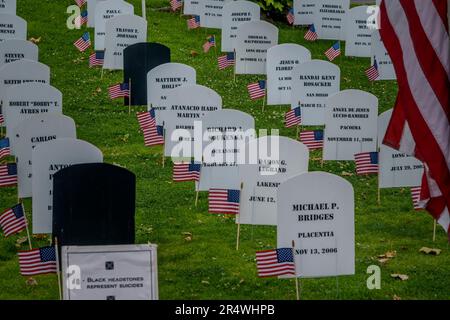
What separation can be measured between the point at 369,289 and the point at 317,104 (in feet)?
22.3

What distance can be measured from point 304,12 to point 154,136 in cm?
1043

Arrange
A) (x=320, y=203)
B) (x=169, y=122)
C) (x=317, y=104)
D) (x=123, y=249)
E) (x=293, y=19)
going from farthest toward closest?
(x=293, y=19) < (x=317, y=104) < (x=169, y=122) < (x=320, y=203) < (x=123, y=249)

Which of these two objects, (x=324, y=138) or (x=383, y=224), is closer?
(x=383, y=224)

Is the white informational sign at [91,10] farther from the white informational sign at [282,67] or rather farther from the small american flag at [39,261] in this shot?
the small american flag at [39,261]

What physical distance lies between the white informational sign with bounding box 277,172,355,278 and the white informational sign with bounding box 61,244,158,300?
1.80 m

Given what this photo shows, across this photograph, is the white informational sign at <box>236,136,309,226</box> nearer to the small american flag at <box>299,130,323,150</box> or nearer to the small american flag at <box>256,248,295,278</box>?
the small american flag at <box>256,248,295,278</box>

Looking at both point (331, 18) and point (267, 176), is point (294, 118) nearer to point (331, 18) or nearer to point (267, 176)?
point (267, 176)

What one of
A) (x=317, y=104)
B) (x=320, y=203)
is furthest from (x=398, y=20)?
(x=317, y=104)

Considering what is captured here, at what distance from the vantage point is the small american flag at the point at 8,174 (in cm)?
1570

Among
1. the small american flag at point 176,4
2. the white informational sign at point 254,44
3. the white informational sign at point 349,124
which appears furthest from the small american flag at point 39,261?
the small american flag at point 176,4

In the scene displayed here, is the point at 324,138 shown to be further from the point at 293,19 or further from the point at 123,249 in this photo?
the point at 293,19

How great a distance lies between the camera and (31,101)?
57.9ft

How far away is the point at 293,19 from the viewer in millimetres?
28578

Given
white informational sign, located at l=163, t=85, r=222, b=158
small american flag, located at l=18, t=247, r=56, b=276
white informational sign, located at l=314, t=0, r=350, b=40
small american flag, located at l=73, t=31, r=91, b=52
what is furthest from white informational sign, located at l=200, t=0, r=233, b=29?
small american flag, located at l=18, t=247, r=56, b=276
